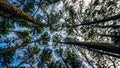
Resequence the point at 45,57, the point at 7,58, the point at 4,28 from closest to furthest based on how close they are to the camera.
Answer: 1. the point at 7,58
2. the point at 4,28
3. the point at 45,57

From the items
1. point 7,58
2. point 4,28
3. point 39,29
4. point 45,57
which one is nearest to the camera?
point 7,58

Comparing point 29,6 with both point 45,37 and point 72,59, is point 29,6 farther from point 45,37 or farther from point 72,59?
point 72,59

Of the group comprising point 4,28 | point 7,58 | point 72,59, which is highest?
point 4,28

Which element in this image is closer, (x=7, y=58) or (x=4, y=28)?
(x=7, y=58)

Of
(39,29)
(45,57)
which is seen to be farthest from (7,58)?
(45,57)

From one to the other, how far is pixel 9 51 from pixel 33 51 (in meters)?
3.36

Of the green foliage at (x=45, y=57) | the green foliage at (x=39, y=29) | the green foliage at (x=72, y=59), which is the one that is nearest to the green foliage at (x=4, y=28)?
the green foliage at (x=39, y=29)

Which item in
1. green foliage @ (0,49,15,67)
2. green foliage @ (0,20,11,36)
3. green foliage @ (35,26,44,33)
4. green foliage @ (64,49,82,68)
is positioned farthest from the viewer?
green foliage @ (64,49,82,68)

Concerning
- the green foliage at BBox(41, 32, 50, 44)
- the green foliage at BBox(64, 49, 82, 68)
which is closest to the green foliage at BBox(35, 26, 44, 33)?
the green foliage at BBox(41, 32, 50, 44)

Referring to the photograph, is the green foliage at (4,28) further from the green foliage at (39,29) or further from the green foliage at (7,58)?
the green foliage at (39,29)

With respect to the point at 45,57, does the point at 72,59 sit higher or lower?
lower

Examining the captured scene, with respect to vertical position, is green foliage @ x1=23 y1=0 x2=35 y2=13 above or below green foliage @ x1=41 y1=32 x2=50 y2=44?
above

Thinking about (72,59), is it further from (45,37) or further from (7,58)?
(7,58)

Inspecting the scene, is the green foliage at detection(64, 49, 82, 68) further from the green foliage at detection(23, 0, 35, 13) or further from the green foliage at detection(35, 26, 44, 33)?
the green foliage at detection(23, 0, 35, 13)
